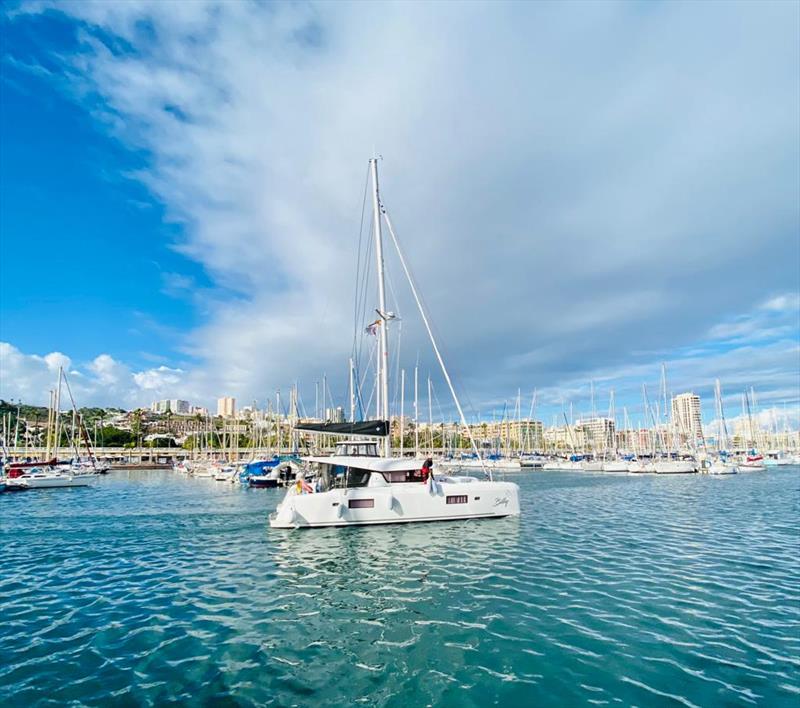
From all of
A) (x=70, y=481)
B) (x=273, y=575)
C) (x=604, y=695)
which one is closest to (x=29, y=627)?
(x=273, y=575)

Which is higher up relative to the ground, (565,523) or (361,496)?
(361,496)

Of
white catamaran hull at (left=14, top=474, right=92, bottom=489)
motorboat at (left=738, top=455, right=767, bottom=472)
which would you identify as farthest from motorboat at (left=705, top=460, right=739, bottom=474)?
white catamaran hull at (left=14, top=474, right=92, bottom=489)

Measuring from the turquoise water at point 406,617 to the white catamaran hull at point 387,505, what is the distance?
70 centimetres

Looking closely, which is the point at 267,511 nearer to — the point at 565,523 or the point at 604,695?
the point at 565,523

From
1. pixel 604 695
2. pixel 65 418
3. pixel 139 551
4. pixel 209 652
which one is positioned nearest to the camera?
pixel 604 695

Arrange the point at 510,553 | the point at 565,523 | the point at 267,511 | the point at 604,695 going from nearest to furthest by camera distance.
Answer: the point at 604,695 < the point at 510,553 < the point at 565,523 < the point at 267,511

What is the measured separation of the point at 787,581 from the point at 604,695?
1045cm

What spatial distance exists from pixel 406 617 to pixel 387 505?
11409 millimetres

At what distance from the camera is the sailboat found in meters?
22.2

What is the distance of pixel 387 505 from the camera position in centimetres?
2241

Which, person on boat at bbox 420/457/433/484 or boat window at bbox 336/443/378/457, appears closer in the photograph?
person on boat at bbox 420/457/433/484

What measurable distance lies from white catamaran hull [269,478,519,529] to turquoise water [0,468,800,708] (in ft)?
2.31

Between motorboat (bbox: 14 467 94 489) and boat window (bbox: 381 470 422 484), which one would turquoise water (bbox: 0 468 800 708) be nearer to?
boat window (bbox: 381 470 422 484)

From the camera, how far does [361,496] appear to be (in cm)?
2231
